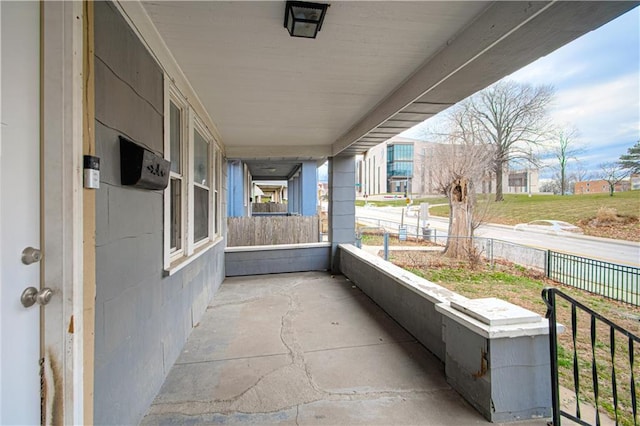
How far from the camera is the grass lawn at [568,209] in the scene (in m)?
4.22

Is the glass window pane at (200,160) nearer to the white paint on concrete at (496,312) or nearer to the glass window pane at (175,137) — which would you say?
the glass window pane at (175,137)

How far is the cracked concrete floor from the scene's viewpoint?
1.93 m

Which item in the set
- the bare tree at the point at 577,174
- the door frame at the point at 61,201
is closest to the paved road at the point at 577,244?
the bare tree at the point at 577,174

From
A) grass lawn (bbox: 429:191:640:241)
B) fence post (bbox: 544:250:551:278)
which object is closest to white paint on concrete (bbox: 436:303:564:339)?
grass lawn (bbox: 429:191:640:241)

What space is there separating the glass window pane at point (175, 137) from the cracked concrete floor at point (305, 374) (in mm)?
1756

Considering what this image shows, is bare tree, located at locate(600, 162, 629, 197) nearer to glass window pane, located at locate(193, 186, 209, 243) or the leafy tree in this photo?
the leafy tree

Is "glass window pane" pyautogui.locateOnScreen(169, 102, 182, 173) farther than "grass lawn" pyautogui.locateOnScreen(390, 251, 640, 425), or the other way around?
"glass window pane" pyautogui.locateOnScreen(169, 102, 182, 173)

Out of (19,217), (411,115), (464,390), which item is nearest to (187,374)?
(19,217)

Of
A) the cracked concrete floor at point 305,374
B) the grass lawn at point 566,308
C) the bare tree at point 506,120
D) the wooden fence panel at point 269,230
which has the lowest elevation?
the grass lawn at point 566,308

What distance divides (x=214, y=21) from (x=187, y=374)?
2604mm

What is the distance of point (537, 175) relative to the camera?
27.6ft

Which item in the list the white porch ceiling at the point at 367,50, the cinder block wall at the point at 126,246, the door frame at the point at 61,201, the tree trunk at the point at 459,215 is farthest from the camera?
the tree trunk at the point at 459,215

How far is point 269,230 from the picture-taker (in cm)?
661

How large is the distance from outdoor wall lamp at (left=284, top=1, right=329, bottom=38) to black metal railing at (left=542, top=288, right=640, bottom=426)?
2142mm
